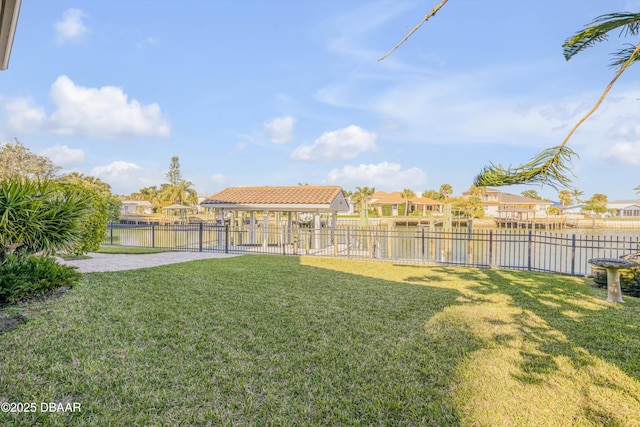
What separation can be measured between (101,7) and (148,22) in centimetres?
150

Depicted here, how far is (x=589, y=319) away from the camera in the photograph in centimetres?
531

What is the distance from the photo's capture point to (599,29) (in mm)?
1673

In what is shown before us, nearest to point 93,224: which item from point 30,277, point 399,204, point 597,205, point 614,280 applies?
point 30,277

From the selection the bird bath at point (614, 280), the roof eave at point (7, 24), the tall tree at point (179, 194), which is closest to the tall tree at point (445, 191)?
the tall tree at point (179, 194)

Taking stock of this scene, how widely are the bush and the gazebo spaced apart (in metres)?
9.78

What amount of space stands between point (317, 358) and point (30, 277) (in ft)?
16.6

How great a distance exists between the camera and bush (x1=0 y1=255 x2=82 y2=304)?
517 cm

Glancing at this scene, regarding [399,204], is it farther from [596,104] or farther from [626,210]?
[596,104]

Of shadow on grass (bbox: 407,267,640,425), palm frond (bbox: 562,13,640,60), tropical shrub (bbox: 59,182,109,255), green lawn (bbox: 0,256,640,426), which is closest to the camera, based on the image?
palm frond (bbox: 562,13,640,60)

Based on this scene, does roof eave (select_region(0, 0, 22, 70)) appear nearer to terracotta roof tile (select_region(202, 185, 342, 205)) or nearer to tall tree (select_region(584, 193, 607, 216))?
terracotta roof tile (select_region(202, 185, 342, 205))

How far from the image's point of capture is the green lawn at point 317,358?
2.78m

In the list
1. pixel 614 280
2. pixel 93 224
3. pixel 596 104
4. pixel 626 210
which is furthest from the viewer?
pixel 626 210

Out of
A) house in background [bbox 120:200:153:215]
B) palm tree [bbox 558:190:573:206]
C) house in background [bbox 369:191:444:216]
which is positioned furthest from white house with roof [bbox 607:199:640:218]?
house in background [bbox 120:200:153:215]

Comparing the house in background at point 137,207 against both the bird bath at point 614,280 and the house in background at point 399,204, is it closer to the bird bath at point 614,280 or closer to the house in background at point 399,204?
the house in background at point 399,204
